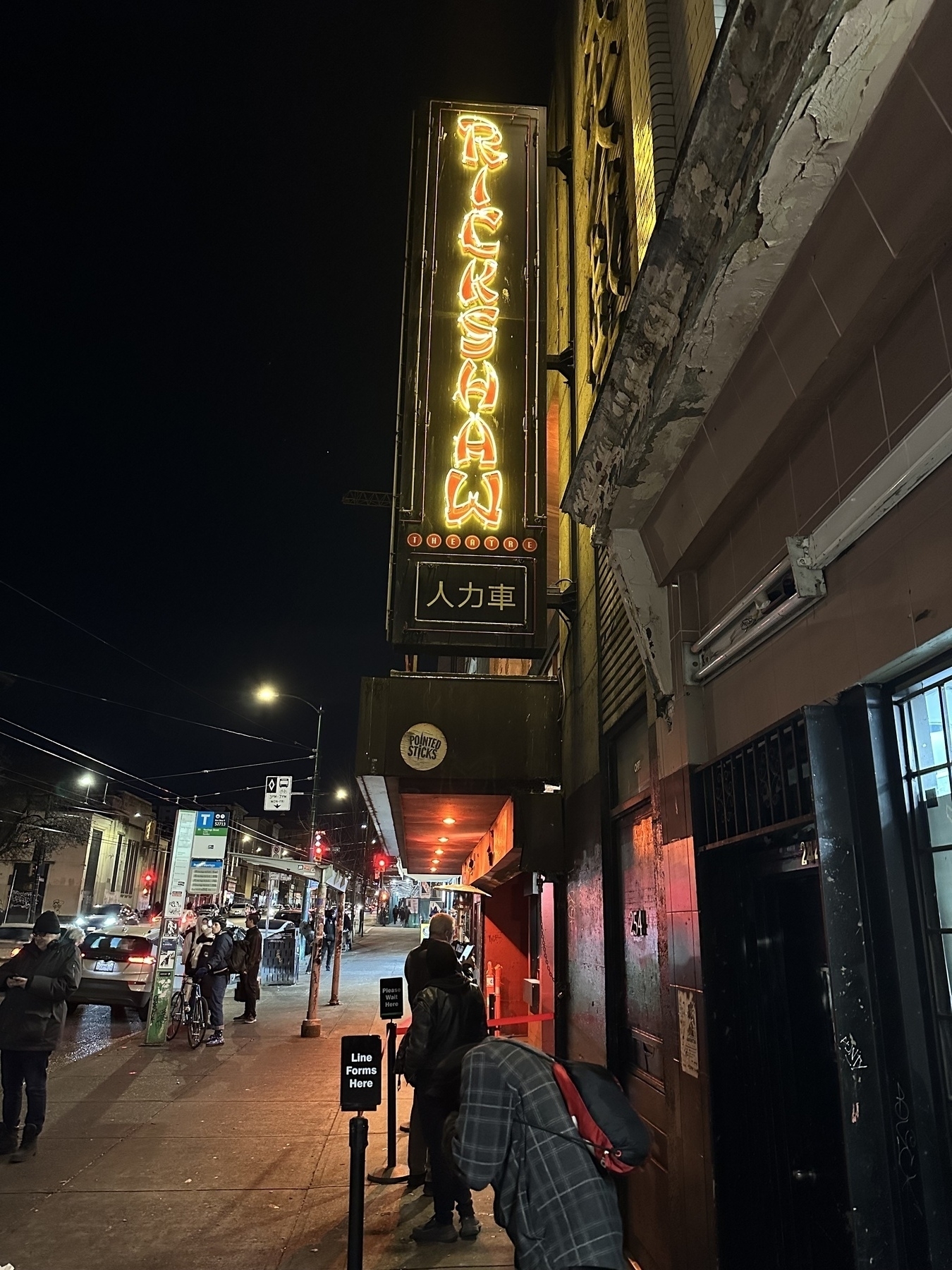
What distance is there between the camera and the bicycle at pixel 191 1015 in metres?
13.3

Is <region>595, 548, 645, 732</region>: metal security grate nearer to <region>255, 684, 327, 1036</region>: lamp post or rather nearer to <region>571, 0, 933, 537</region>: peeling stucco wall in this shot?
<region>571, 0, 933, 537</region>: peeling stucco wall

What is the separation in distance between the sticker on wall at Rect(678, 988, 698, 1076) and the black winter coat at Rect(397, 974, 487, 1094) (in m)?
2.39

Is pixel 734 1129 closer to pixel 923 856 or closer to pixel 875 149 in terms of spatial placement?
pixel 923 856

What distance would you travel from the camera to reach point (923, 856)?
115 inches

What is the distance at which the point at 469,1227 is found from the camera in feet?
19.1

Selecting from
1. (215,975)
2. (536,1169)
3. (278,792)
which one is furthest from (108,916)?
(536,1169)


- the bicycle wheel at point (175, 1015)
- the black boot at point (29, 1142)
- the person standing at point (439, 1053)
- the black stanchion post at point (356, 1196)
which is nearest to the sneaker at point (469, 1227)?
the person standing at point (439, 1053)

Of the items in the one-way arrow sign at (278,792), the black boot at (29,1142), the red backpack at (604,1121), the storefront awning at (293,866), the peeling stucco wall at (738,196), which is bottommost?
the black boot at (29,1142)

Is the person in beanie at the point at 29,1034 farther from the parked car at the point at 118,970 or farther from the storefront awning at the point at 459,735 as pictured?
the parked car at the point at 118,970

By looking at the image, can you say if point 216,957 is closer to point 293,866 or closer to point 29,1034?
point 29,1034

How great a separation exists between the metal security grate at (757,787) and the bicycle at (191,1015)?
11686 mm

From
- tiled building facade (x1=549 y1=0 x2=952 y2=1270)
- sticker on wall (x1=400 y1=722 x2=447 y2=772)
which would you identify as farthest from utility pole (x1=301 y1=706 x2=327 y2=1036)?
tiled building facade (x1=549 y1=0 x2=952 y2=1270)

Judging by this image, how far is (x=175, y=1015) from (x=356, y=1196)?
12.4 meters

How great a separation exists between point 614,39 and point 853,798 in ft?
21.7
